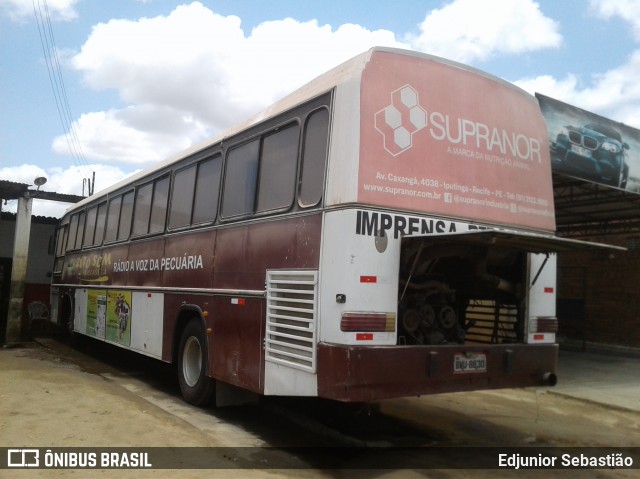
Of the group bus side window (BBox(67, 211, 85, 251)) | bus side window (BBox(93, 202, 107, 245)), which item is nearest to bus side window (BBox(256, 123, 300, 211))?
bus side window (BBox(93, 202, 107, 245))

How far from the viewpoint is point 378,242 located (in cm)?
482

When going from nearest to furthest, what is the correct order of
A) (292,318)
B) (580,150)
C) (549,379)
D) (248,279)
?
(292,318)
(549,379)
(248,279)
(580,150)

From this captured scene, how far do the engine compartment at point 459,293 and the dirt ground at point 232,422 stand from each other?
1.22 meters

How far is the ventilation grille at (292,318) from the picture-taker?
491cm

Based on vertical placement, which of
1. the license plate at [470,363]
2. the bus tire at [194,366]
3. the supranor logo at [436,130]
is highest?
the supranor logo at [436,130]

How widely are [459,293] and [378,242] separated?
1.87m

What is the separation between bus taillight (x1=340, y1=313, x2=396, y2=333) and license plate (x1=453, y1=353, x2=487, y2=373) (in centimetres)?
71

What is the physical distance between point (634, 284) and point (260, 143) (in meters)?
11.8

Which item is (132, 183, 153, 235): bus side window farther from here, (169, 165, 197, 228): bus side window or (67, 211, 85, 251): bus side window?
(67, 211, 85, 251): bus side window

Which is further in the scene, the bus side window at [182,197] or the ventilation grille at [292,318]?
the bus side window at [182,197]

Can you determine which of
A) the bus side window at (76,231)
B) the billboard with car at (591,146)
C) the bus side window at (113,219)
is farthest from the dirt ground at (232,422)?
the billboard with car at (591,146)

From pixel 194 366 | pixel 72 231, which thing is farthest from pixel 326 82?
pixel 72 231

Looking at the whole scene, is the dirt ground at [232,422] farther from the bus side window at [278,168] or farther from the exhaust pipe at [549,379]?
the bus side window at [278,168]

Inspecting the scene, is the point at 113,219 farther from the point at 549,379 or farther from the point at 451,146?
the point at 549,379
